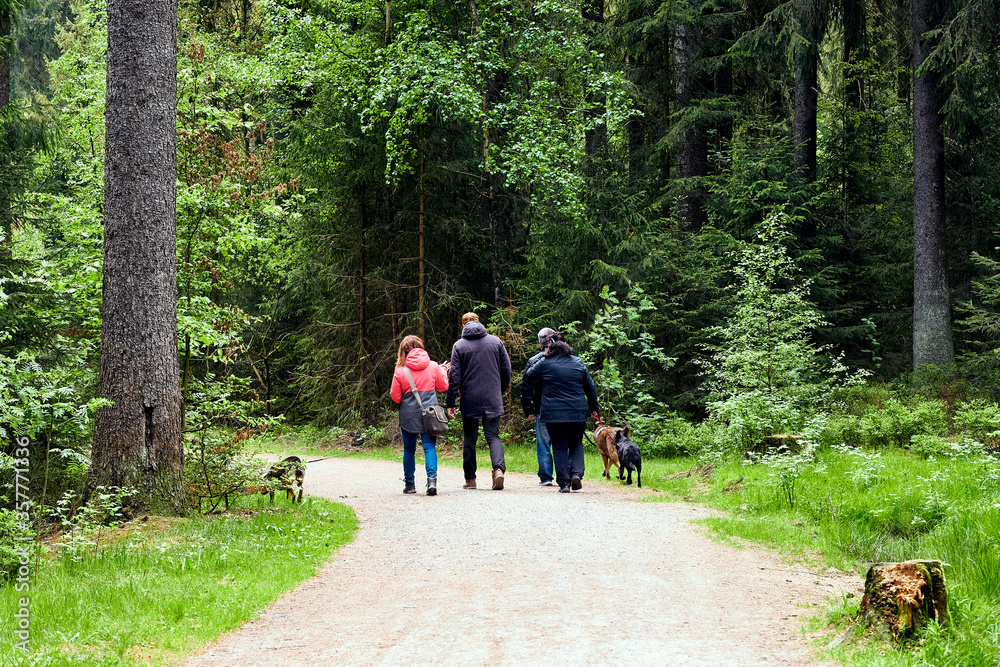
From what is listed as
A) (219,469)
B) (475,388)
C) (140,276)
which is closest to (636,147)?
(475,388)

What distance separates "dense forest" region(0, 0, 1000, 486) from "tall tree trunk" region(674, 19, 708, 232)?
0.07 meters

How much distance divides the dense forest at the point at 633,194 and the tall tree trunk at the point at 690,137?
7cm

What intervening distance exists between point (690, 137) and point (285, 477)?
589 inches

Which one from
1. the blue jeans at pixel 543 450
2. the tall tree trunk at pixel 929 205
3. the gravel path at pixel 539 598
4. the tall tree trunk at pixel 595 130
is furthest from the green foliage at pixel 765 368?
the tall tree trunk at pixel 595 130

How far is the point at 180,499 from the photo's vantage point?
7.61 metres

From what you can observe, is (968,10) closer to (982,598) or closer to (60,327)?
(982,598)

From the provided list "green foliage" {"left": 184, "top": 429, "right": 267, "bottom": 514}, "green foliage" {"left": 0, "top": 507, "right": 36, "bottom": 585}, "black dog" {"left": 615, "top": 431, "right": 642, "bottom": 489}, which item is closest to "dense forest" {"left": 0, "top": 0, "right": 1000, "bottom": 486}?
"black dog" {"left": 615, "top": 431, "right": 642, "bottom": 489}

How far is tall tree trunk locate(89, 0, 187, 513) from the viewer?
7.40 meters

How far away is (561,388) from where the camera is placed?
10844 mm

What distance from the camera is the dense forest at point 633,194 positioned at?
49.7 feet

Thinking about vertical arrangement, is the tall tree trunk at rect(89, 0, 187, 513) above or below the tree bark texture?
below

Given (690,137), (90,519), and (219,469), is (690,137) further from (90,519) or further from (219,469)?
(90,519)

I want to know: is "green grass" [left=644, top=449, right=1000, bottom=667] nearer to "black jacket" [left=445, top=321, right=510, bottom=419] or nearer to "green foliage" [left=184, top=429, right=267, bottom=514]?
"black jacket" [left=445, top=321, right=510, bottom=419]

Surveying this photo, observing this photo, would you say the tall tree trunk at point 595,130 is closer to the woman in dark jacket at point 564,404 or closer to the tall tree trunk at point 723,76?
the tall tree trunk at point 723,76
